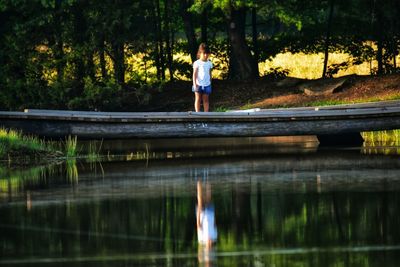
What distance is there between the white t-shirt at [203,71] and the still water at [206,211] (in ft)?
12.5

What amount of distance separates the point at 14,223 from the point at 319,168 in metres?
7.58

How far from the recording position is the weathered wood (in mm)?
Answer: 24875

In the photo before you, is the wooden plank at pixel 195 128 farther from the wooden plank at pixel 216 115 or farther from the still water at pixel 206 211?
the still water at pixel 206 211

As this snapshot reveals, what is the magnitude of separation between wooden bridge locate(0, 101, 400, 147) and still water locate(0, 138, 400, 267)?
0.94m

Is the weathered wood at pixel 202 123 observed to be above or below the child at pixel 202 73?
below

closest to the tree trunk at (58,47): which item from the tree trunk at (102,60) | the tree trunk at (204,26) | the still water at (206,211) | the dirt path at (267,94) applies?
the tree trunk at (102,60)

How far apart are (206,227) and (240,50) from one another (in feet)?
85.4

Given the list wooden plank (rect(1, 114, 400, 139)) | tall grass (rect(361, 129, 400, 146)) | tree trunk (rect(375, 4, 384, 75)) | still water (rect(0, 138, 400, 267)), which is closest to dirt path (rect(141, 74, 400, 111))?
tree trunk (rect(375, 4, 384, 75))

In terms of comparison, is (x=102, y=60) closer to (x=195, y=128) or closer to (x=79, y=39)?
(x=79, y=39)

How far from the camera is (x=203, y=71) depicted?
27531 mm

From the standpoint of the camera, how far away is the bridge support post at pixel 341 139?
26722mm

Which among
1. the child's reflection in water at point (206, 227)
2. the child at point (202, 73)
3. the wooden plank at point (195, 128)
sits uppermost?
the child at point (202, 73)

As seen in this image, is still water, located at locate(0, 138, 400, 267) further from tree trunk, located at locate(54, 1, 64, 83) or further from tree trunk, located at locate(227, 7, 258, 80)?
tree trunk, located at locate(227, 7, 258, 80)

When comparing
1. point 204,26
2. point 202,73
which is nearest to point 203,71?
point 202,73
